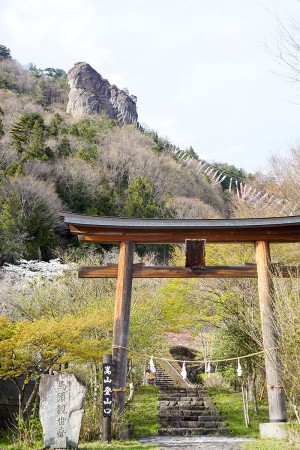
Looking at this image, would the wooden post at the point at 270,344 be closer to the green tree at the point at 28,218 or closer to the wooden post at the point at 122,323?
the wooden post at the point at 122,323

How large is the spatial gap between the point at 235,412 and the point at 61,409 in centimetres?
869

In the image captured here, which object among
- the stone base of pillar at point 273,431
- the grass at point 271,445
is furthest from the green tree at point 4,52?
the grass at point 271,445

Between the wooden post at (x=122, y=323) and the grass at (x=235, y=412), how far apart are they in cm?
428

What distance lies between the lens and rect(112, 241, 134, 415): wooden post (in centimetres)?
998

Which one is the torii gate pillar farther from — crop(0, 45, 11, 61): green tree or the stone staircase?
crop(0, 45, 11, 61): green tree

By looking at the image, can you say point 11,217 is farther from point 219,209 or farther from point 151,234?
point 219,209

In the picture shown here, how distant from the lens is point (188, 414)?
15.4 m

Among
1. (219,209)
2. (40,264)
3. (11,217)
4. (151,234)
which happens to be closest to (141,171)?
(219,209)

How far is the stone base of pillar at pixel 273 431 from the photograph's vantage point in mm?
9344

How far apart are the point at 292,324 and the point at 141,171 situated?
1561 inches

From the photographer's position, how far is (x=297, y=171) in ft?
77.7

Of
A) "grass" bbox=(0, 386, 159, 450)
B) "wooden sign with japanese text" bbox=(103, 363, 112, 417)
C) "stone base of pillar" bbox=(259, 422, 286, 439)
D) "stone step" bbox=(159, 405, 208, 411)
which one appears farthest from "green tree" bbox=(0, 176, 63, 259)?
"stone base of pillar" bbox=(259, 422, 286, 439)

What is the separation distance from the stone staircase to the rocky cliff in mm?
54149

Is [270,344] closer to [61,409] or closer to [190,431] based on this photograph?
[61,409]
